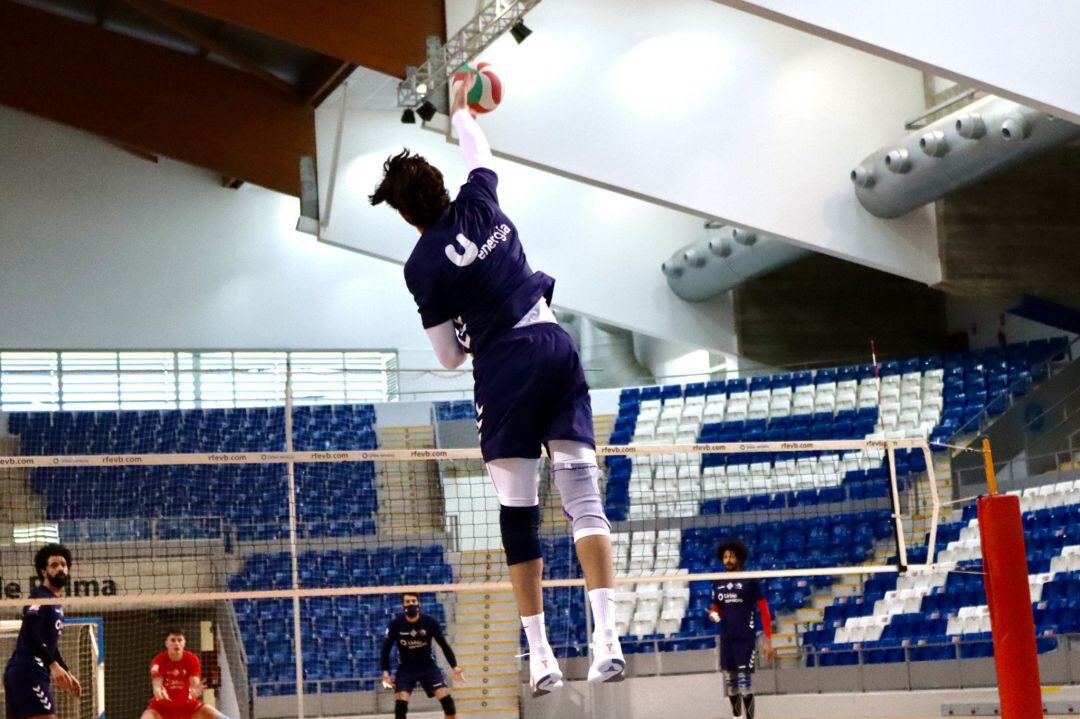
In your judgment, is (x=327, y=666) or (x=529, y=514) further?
(x=327, y=666)

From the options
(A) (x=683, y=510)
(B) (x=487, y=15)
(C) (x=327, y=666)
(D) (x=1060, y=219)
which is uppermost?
(B) (x=487, y=15)

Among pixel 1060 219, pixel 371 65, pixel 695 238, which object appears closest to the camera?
pixel 371 65

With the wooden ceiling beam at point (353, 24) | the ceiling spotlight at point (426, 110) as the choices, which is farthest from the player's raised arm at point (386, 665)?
the wooden ceiling beam at point (353, 24)

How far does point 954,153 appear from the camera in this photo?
53.9 feet

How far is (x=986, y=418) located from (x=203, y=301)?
14.9 metres

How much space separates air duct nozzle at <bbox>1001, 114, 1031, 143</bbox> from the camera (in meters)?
15.6

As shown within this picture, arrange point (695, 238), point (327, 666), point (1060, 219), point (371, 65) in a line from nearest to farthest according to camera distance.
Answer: point (371, 65)
point (327, 666)
point (1060, 219)
point (695, 238)

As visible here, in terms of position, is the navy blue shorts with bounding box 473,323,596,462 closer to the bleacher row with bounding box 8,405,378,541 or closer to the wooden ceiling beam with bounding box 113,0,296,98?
the bleacher row with bounding box 8,405,378,541

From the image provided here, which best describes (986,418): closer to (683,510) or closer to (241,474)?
(683,510)

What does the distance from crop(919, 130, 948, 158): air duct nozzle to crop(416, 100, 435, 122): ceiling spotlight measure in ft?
19.2

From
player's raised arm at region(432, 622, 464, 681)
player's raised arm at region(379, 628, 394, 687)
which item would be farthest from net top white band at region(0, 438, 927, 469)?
player's raised arm at region(379, 628, 394, 687)

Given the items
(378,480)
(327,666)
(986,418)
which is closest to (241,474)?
(378,480)

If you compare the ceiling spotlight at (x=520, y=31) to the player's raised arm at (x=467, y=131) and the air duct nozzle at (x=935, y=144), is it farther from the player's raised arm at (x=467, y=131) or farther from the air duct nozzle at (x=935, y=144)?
the player's raised arm at (x=467, y=131)

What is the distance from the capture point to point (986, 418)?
1922 centimetres
